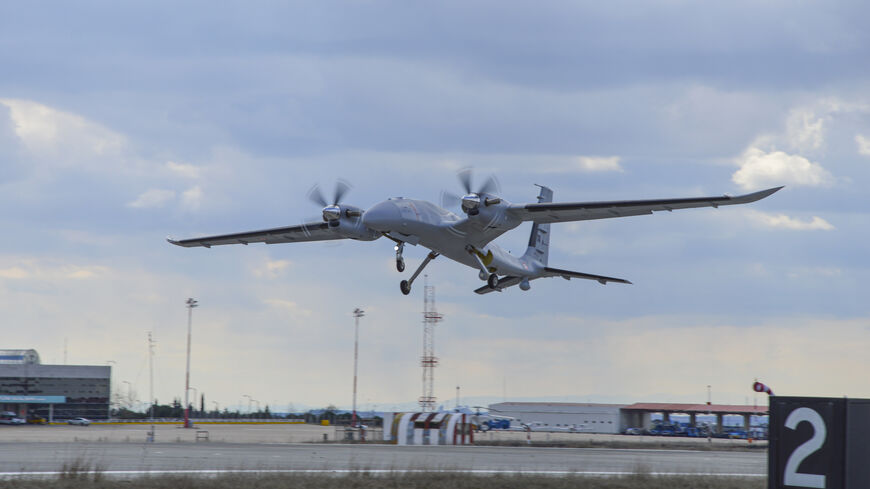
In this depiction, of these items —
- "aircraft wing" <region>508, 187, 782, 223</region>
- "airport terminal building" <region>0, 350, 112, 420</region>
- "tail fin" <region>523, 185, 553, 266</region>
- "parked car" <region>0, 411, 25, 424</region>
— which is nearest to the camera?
"aircraft wing" <region>508, 187, 782, 223</region>

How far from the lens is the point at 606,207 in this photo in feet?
114

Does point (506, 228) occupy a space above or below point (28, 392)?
above

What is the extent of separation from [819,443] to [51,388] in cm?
10402

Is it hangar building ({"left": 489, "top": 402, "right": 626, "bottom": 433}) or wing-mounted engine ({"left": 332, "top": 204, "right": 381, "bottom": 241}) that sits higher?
wing-mounted engine ({"left": 332, "top": 204, "right": 381, "bottom": 241})

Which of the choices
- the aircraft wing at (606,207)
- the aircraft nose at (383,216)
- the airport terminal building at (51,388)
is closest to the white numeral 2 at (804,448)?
the aircraft wing at (606,207)

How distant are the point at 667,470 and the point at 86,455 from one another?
2120cm

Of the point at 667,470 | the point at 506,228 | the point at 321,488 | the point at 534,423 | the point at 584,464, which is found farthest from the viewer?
the point at 534,423

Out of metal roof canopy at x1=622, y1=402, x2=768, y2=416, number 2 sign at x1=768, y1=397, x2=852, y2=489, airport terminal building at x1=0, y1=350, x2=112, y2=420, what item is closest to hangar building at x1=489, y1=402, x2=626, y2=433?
metal roof canopy at x1=622, y1=402, x2=768, y2=416

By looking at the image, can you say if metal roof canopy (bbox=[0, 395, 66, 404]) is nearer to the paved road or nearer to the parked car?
the parked car

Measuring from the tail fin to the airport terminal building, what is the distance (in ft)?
235

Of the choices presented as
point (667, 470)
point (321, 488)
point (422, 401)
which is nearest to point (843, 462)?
point (321, 488)

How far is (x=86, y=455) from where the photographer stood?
33125 mm

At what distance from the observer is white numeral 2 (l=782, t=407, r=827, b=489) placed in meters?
14.7

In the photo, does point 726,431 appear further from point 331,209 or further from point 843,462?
point 843,462
